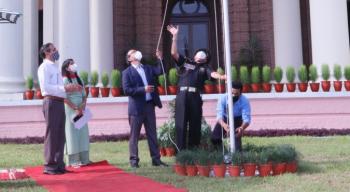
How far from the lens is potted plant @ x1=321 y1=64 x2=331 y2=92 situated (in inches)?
520

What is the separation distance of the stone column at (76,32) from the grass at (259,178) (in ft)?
13.7

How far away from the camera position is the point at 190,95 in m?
7.61

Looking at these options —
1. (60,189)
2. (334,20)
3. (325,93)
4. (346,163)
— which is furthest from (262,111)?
(60,189)

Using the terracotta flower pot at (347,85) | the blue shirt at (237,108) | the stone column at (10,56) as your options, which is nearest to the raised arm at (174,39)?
the blue shirt at (237,108)

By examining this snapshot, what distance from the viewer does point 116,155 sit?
977 cm

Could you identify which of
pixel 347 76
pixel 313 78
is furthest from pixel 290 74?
pixel 347 76

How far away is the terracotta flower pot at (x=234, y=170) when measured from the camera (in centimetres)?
638

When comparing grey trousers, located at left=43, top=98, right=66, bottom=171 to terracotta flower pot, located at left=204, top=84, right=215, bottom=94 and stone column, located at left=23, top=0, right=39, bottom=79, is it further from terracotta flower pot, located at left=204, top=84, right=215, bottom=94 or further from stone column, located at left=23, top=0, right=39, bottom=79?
stone column, located at left=23, top=0, right=39, bottom=79

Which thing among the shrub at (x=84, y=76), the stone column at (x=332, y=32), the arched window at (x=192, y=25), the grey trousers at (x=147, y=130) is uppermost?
the arched window at (x=192, y=25)

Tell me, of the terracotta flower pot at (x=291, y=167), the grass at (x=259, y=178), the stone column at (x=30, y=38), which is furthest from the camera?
the stone column at (x=30, y=38)

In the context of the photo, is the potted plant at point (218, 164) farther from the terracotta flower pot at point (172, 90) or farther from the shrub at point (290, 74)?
the shrub at point (290, 74)

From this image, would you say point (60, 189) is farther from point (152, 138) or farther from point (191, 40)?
point (191, 40)

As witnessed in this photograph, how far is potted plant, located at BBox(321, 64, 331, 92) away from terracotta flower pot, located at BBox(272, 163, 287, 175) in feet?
23.9

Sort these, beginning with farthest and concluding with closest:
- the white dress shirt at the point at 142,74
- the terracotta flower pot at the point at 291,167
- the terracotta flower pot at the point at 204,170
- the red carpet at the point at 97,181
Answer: the white dress shirt at the point at 142,74
the terracotta flower pot at the point at 291,167
the terracotta flower pot at the point at 204,170
the red carpet at the point at 97,181
